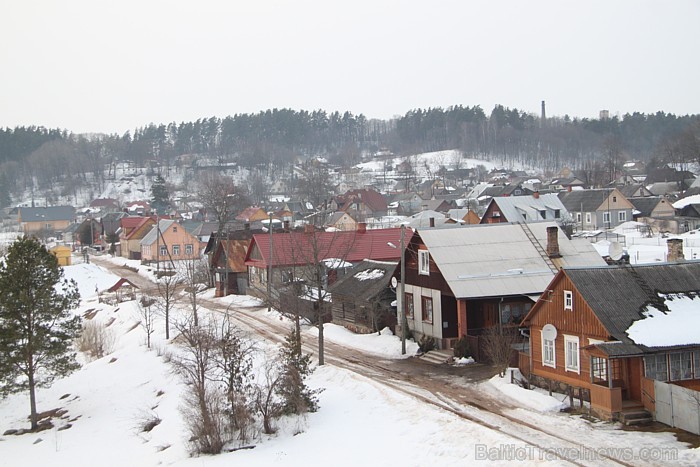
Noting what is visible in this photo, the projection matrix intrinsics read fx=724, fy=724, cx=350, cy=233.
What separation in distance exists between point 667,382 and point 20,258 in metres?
28.4

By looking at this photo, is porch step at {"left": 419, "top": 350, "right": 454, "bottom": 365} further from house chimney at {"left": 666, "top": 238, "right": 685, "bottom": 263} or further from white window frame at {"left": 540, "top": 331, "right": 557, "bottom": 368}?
house chimney at {"left": 666, "top": 238, "right": 685, "bottom": 263}

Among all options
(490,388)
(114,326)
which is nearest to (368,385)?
(490,388)

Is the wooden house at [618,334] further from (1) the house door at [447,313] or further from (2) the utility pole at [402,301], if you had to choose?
(2) the utility pole at [402,301]

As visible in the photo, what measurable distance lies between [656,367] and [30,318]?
27.4 m

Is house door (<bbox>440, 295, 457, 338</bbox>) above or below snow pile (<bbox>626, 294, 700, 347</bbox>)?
below

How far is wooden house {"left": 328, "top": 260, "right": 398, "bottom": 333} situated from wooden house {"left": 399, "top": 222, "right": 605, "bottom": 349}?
1944mm

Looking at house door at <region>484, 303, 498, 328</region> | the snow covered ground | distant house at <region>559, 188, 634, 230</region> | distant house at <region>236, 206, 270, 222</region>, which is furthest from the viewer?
distant house at <region>236, 206, 270, 222</region>

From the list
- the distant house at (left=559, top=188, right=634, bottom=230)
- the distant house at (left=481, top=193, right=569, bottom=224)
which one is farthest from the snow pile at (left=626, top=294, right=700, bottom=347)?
the distant house at (left=559, top=188, right=634, bottom=230)

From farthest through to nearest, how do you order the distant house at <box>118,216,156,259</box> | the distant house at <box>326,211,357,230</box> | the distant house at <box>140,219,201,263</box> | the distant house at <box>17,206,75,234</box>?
the distant house at <box>17,206,75,234</box>, the distant house at <box>326,211,357,230</box>, the distant house at <box>118,216,156,259</box>, the distant house at <box>140,219,201,263</box>

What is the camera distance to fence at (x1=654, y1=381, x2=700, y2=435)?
18734 millimetres

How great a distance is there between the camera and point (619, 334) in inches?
824

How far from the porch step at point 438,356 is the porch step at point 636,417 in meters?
10.4

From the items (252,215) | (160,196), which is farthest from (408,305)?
(160,196)

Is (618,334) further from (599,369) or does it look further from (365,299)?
(365,299)
